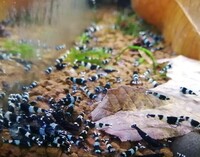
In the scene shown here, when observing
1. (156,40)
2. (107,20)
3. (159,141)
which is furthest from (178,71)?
A: (107,20)

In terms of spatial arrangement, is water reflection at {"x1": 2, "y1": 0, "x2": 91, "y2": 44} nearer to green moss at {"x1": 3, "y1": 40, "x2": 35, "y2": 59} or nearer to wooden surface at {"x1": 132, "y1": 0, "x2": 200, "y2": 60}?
green moss at {"x1": 3, "y1": 40, "x2": 35, "y2": 59}

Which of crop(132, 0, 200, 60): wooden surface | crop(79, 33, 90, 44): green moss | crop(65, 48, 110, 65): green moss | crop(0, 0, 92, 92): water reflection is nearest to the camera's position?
crop(0, 0, 92, 92): water reflection

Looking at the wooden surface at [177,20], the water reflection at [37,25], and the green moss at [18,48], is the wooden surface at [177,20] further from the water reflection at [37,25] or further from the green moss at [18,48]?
the green moss at [18,48]

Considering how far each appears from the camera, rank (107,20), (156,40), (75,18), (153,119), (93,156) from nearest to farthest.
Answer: (93,156)
(153,119)
(75,18)
(156,40)
(107,20)

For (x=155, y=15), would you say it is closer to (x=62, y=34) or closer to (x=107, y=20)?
(x=107, y=20)

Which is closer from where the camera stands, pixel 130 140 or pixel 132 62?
pixel 130 140

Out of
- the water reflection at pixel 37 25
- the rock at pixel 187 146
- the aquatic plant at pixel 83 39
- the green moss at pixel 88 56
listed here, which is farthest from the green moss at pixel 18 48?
the aquatic plant at pixel 83 39

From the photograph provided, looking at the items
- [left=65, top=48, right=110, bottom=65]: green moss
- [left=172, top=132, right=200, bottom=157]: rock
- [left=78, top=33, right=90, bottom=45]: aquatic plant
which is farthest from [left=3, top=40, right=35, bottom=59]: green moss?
[left=78, top=33, right=90, bottom=45]: aquatic plant
